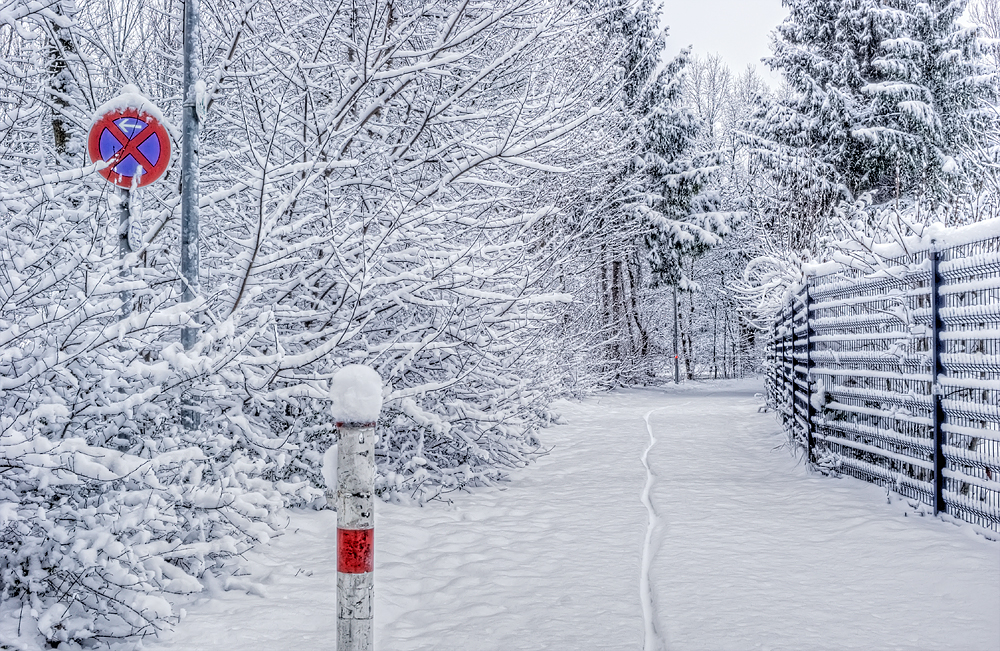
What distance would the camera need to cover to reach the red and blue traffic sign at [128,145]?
481 centimetres

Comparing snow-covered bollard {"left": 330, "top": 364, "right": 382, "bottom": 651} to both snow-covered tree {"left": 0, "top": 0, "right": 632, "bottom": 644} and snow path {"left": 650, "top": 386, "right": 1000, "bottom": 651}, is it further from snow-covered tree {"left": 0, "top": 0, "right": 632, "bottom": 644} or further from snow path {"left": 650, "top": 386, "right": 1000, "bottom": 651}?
snow path {"left": 650, "top": 386, "right": 1000, "bottom": 651}

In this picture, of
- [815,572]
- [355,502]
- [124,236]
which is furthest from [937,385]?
[124,236]

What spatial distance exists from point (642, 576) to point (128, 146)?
4.14 metres

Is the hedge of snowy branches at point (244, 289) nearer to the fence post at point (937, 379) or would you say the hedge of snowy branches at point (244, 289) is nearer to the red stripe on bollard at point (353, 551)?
the red stripe on bollard at point (353, 551)

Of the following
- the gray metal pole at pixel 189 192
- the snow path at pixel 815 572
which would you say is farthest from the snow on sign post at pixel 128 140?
the snow path at pixel 815 572

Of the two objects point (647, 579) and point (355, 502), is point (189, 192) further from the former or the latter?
point (647, 579)

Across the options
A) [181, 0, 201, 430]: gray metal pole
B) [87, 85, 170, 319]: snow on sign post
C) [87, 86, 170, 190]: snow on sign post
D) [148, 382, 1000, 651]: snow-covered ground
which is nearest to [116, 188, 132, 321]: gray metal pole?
[87, 85, 170, 319]: snow on sign post

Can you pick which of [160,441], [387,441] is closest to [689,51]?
[387,441]

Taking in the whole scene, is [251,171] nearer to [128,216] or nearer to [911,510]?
[128,216]

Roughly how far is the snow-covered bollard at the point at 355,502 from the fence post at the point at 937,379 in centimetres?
458

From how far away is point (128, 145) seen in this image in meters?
4.92

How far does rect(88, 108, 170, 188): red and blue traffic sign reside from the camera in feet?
15.8

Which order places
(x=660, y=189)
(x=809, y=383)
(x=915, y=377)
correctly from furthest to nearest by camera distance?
(x=660, y=189)
(x=809, y=383)
(x=915, y=377)

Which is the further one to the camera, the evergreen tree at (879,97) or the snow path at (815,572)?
the evergreen tree at (879,97)
